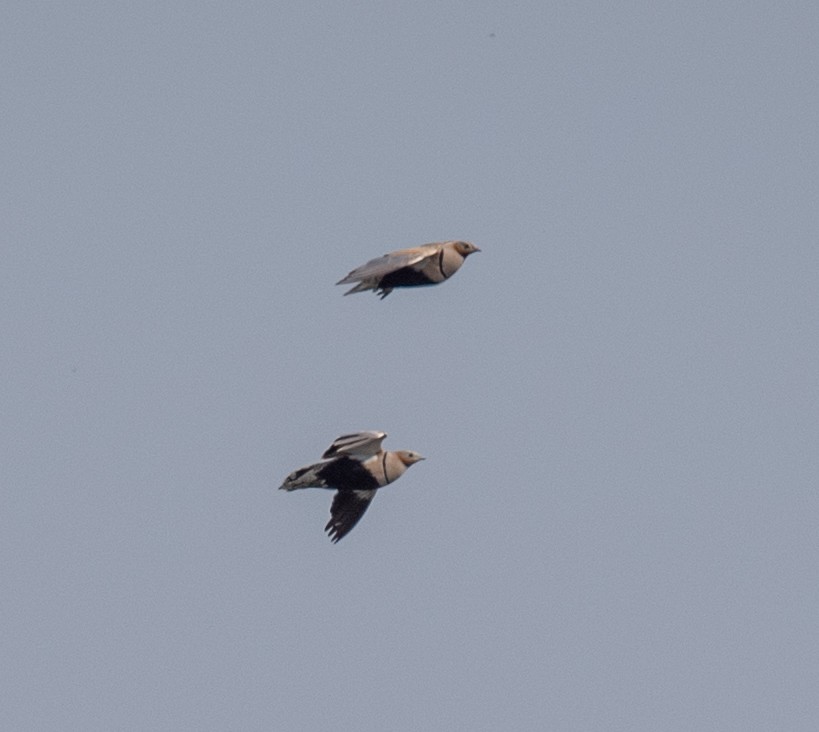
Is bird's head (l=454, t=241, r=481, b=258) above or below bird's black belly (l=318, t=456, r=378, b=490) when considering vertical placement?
above

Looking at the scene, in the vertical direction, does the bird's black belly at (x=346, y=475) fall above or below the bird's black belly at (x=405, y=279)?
below

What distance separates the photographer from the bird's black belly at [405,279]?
4731 centimetres

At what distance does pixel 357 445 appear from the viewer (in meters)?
48.1

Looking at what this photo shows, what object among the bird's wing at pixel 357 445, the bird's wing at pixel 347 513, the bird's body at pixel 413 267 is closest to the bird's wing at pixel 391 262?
the bird's body at pixel 413 267

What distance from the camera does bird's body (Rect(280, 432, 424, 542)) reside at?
4819cm

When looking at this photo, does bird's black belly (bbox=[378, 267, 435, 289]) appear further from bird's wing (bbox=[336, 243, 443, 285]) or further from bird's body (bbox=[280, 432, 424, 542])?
bird's body (bbox=[280, 432, 424, 542])

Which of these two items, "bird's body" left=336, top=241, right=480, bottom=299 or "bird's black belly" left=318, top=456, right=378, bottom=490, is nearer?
"bird's body" left=336, top=241, right=480, bottom=299

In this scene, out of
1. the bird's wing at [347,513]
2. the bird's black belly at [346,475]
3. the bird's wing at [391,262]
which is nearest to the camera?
the bird's wing at [391,262]

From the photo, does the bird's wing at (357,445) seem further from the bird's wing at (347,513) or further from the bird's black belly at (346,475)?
the bird's wing at (347,513)

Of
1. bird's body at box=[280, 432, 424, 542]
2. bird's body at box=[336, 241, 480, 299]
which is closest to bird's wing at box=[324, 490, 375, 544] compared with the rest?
bird's body at box=[280, 432, 424, 542]

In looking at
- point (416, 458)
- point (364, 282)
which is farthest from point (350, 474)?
point (364, 282)

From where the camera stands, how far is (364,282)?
47406mm

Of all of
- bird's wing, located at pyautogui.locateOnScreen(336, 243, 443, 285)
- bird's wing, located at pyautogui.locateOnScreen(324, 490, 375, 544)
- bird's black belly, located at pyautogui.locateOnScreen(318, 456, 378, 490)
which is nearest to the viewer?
bird's wing, located at pyautogui.locateOnScreen(336, 243, 443, 285)

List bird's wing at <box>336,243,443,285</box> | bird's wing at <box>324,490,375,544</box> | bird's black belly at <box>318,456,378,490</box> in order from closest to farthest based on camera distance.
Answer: bird's wing at <box>336,243,443,285</box>, bird's black belly at <box>318,456,378,490</box>, bird's wing at <box>324,490,375,544</box>
